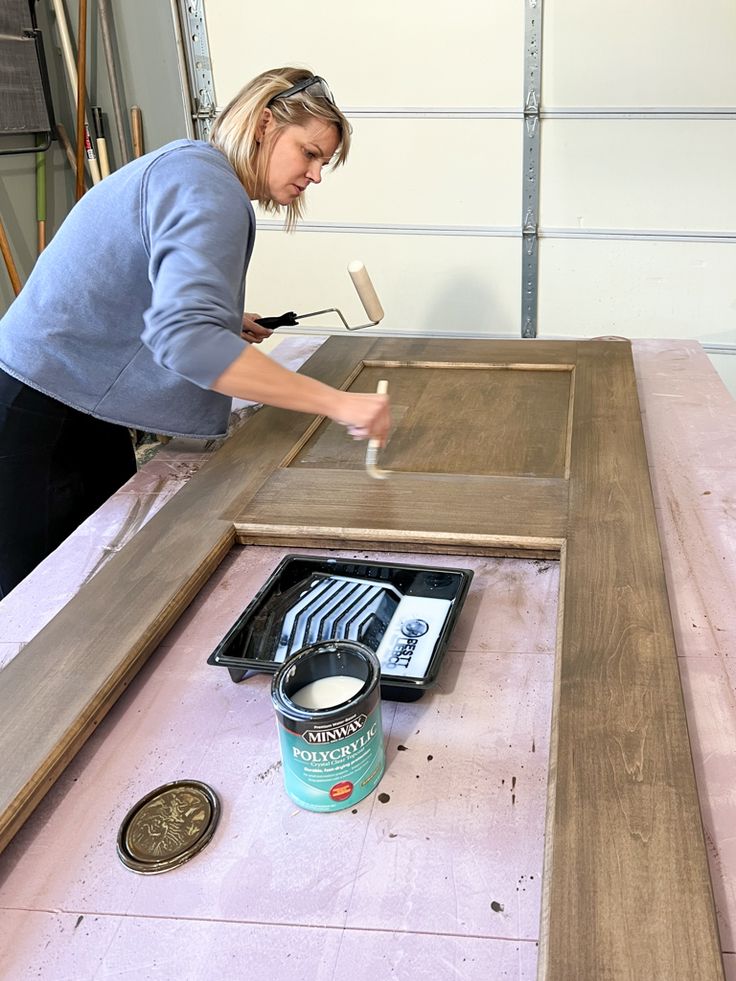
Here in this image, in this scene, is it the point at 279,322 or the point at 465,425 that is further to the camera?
the point at 279,322

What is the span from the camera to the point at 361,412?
1199 millimetres

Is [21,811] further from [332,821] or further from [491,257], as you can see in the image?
[491,257]

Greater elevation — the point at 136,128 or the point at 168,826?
the point at 136,128

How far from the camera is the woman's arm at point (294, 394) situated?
112cm

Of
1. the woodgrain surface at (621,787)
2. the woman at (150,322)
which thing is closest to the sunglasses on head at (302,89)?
the woman at (150,322)

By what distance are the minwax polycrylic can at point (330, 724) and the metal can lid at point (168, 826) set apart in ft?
0.29

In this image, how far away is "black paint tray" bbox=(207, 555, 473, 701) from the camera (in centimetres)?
95

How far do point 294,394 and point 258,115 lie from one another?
0.51 m

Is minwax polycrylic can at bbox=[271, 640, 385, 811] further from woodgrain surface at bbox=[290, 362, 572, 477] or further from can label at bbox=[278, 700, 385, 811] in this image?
woodgrain surface at bbox=[290, 362, 572, 477]

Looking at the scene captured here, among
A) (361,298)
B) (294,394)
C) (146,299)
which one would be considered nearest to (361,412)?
(294,394)

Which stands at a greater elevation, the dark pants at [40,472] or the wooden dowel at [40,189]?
the wooden dowel at [40,189]

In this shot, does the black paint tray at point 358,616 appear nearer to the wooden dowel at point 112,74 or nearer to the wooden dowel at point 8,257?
the wooden dowel at point 8,257

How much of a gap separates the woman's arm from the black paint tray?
0.22m

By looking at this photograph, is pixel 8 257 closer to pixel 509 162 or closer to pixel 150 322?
pixel 509 162
